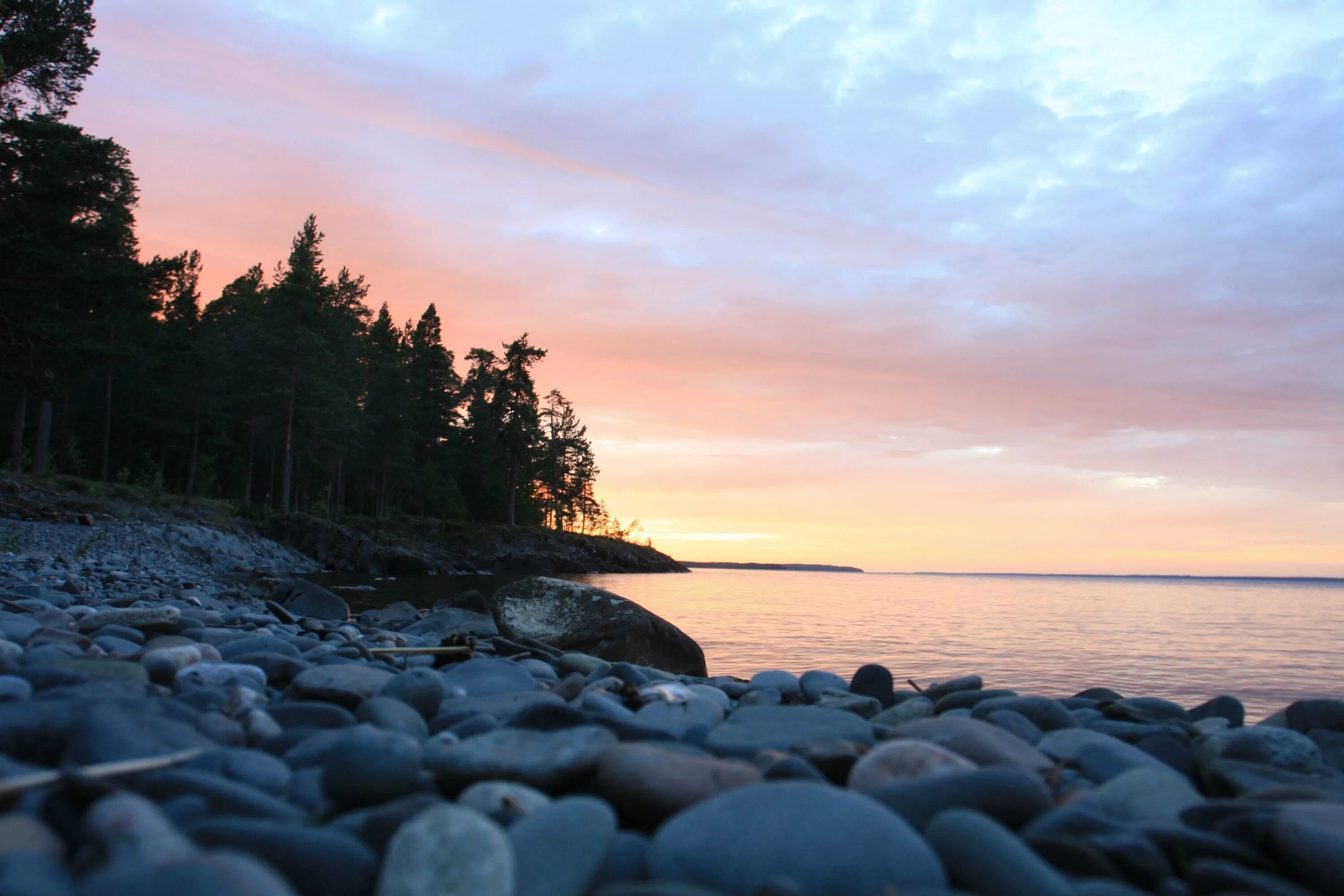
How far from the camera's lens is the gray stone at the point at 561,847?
1.75 m

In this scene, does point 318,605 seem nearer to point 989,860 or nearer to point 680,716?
point 680,716

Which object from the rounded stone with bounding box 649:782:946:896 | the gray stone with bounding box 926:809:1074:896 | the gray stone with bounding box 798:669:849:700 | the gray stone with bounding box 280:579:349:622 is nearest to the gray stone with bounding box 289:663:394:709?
the rounded stone with bounding box 649:782:946:896

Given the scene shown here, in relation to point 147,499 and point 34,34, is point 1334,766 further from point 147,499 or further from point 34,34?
point 147,499

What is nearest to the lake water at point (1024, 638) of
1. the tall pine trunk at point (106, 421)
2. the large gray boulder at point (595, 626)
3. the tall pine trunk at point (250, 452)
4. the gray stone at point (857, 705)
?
the large gray boulder at point (595, 626)

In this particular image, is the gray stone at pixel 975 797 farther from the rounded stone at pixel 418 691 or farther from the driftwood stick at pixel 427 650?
the driftwood stick at pixel 427 650

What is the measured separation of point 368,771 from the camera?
2258 millimetres

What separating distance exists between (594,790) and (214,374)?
46742 mm

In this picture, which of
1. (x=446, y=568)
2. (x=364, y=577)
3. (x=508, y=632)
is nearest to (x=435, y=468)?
(x=446, y=568)

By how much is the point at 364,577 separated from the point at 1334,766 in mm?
30359

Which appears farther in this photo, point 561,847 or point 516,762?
point 516,762

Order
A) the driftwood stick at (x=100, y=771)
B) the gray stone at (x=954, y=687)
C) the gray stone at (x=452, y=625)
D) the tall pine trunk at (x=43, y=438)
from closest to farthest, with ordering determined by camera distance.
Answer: the driftwood stick at (x=100, y=771) → the gray stone at (x=954, y=687) → the gray stone at (x=452, y=625) → the tall pine trunk at (x=43, y=438)

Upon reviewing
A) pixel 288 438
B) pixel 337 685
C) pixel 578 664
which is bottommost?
pixel 578 664

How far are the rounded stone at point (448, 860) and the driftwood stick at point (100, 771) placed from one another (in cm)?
84

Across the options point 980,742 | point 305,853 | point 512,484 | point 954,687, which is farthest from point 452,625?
point 512,484
